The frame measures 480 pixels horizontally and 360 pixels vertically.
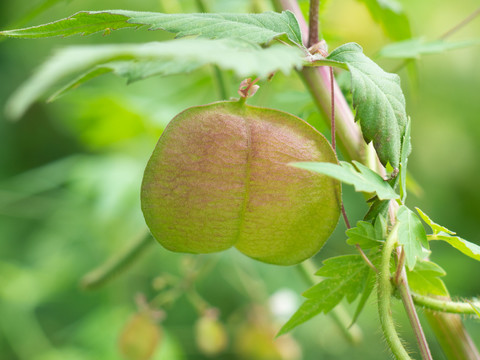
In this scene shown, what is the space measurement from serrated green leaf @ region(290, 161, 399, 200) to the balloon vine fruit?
35 mm

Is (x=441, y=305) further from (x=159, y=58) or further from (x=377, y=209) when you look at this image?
(x=159, y=58)

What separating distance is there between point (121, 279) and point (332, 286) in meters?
1.45

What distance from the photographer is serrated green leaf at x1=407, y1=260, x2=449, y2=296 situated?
1.36ft

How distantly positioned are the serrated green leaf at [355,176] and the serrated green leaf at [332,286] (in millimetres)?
68

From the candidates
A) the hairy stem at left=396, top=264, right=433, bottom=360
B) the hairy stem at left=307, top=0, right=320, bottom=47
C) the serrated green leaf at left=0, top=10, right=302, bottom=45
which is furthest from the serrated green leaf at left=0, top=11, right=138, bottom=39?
the hairy stem at left=396, top=264, right=433, bottom=360

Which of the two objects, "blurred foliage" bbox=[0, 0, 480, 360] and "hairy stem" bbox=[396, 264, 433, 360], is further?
"blurred foliage" bbox=[0, 0, 480, 360]

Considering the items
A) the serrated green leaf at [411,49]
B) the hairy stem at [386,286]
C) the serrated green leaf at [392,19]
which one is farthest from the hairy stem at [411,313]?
the serrated green leaf at [392,19]

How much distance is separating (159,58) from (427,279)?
0.97 ft

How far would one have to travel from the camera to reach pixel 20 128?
2.67 m

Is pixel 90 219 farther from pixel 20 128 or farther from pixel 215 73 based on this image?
pixel 20 128

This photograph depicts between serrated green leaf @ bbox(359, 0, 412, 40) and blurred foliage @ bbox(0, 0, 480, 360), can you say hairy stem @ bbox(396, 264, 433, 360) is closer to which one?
blurred foliage @ bbox(0, 0, 480, 360)

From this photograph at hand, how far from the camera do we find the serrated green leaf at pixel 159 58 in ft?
0.68

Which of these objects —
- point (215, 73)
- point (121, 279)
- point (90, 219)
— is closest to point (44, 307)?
point (121, 279)

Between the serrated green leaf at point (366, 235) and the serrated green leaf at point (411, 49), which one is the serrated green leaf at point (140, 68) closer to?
the serrated green leaf at point (366, 235)
